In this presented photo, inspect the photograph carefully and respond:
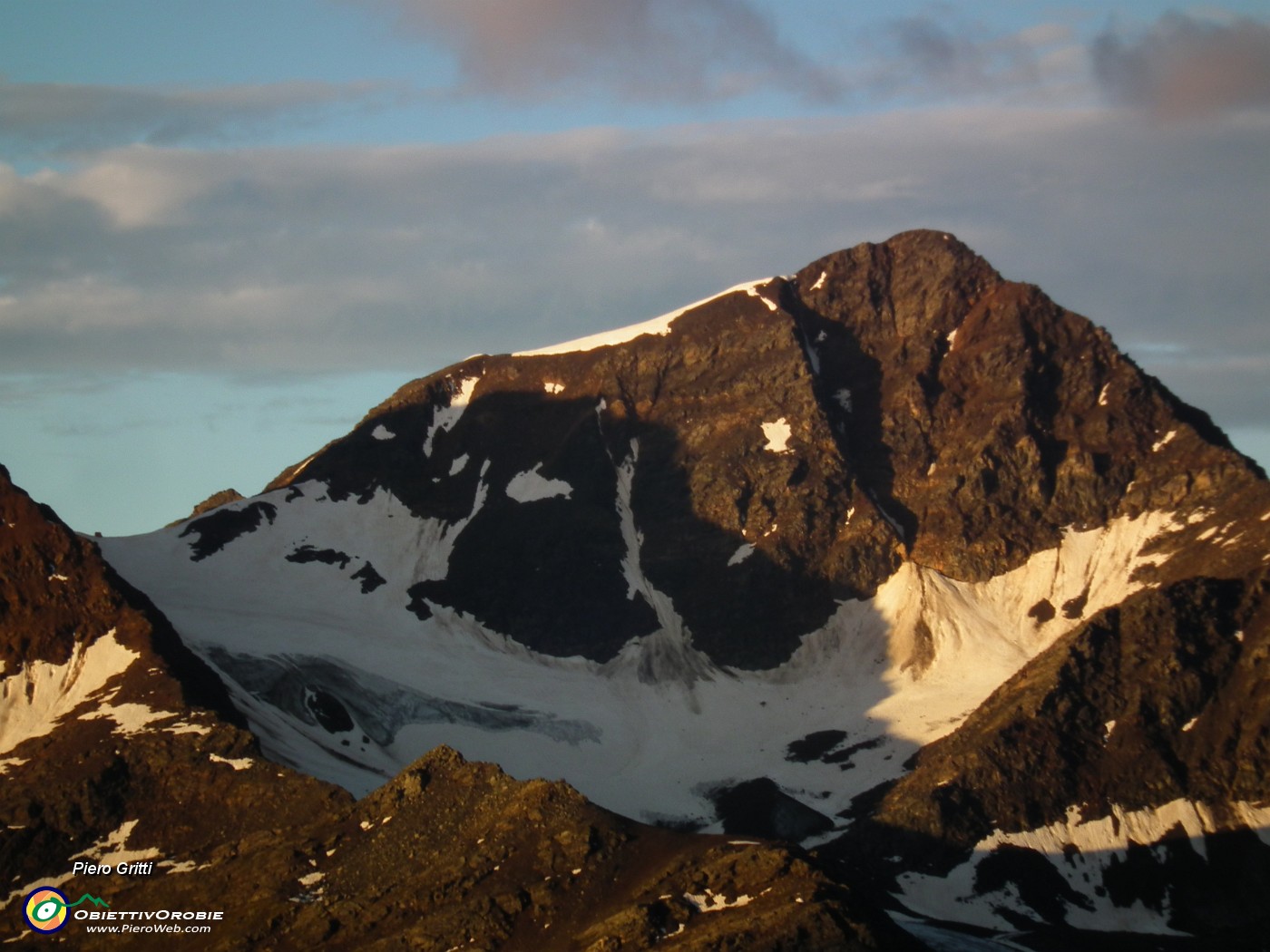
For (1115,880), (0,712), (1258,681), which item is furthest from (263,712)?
(1258,681)

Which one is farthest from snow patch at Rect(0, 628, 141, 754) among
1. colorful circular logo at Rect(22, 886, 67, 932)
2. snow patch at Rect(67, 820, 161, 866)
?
colorful circular logo at Rect(22, 886, 67, 932)

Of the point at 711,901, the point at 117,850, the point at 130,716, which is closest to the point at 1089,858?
the point at 711,901

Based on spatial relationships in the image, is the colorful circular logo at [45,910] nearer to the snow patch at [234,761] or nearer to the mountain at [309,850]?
the mountain at [309,850]

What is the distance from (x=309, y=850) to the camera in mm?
127938

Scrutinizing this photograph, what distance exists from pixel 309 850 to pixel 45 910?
58.9 ft

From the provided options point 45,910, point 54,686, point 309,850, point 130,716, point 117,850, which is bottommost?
point 45,910

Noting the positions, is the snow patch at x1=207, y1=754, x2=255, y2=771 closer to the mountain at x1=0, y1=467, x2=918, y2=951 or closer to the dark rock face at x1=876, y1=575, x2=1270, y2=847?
the mountain at x1=0, y1=467, x2=918, y2=951

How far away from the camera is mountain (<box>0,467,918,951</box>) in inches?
4368

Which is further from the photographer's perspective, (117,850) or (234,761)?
(234,761)


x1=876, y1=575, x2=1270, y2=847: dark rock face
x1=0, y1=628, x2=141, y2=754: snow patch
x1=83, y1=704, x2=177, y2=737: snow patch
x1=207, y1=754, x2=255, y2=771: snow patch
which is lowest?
x1=876, y1=575, x2=1270, y2=847: dark rock face

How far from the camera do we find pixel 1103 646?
629 feet

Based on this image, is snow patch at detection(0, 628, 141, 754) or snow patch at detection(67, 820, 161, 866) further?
snow patch at detection(0, 628, 141, 754)

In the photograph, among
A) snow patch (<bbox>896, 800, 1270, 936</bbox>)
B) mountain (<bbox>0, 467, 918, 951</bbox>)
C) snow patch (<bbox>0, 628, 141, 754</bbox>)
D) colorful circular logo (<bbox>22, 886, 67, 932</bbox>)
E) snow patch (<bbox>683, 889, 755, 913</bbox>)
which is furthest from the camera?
snow patch (<bbox>0, 628, 141, 754</bbox>)

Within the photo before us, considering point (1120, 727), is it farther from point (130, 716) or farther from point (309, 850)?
point (130, 716)
